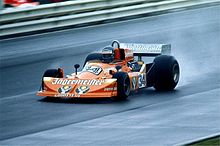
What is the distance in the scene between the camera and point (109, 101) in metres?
16.1

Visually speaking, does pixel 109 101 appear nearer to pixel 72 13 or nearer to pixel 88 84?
pixel 88 84

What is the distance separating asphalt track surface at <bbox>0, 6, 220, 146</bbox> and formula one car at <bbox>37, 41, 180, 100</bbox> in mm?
191

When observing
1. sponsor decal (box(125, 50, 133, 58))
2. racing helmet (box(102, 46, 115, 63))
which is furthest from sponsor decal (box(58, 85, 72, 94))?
sponsor decal (box(125, 50, 133, 58))

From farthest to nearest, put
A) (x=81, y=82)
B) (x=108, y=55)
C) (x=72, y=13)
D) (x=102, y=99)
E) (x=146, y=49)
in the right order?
(x=72, y=13), (x=146, y=49), (x=108, y=55), (x=102, y=99), (x=81, y=82)

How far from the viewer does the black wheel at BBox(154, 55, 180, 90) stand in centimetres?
1731

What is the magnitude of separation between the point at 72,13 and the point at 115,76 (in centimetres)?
960

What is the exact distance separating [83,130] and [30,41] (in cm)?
1049

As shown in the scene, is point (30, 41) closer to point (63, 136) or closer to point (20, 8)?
point (20, 8)

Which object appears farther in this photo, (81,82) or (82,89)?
(81,82)

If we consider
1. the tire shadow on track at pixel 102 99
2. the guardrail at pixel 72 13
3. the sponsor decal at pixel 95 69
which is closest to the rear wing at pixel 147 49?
the tire shadow on track at pixel 102 99

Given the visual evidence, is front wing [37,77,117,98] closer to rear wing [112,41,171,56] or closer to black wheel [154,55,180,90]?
black wheel [154,55,180,90]

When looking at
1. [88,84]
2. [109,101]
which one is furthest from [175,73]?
[88,84]

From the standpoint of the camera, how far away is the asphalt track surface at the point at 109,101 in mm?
12984

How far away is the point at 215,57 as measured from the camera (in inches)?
849
